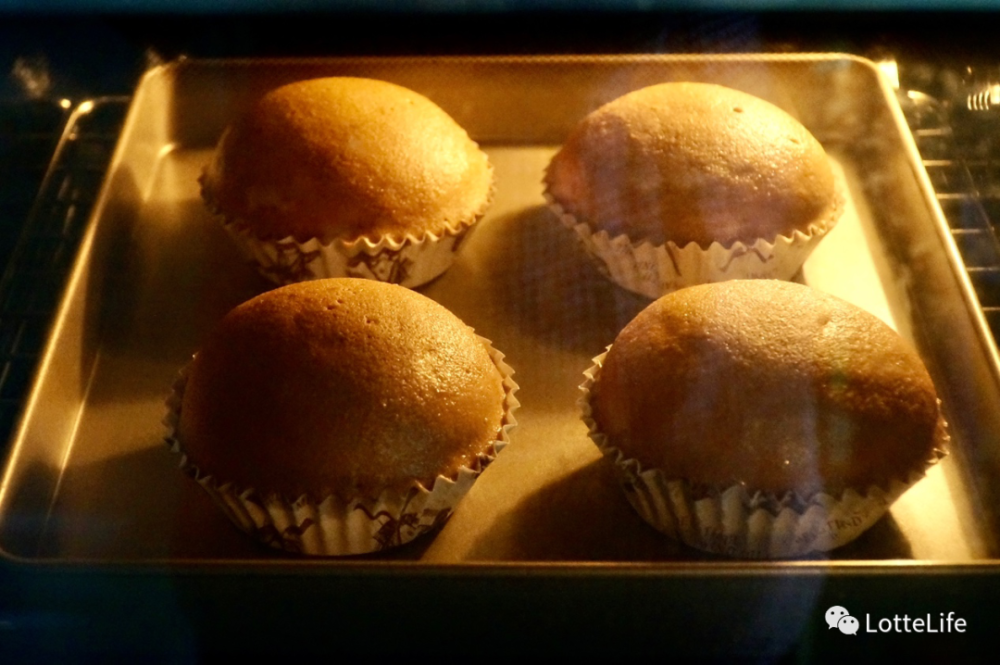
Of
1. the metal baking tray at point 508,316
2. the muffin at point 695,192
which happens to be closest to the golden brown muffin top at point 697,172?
the muffin at point 695,192

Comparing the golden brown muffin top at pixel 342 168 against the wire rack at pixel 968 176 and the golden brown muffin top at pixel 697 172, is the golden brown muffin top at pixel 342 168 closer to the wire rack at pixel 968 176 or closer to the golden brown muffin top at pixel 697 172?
the golden brown muffin top at pixel 697 172

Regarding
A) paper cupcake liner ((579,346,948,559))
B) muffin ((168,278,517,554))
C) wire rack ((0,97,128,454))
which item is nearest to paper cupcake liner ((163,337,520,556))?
muffin ((168,278,517,554))

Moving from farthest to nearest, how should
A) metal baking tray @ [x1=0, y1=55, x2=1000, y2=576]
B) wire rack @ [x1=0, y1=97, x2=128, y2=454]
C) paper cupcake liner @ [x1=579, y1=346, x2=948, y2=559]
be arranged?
wire rack @ [x1=0, y1=97, x2=128, y2=454], metal baking tray @ [x1=0, y1=55, x2=1000, y2=576], paper cupcake liner @ [x1=579, y1=346, x2=948, y2=559]

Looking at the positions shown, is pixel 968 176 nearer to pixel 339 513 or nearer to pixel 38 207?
pixel 339 513

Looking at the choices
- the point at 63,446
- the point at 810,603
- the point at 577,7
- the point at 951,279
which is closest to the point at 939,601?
the point at 810,603

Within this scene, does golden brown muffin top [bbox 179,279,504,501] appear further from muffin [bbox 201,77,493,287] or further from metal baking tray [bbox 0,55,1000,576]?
muffin [bbox 201,77,493,287]
